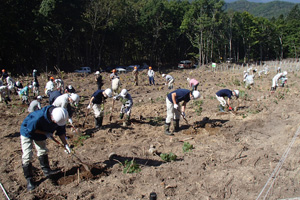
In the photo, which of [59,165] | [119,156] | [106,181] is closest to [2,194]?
[59,165]

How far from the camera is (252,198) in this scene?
415cm

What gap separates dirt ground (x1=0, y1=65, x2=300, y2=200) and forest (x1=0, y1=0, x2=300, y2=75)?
16270 mm

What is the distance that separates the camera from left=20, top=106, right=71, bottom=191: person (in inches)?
158

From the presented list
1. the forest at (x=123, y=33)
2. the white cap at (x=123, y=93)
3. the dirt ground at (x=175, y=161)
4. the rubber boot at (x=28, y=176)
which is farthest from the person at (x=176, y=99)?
the forest at (x=123, y=33)

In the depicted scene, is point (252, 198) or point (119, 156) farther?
point (119, 156)

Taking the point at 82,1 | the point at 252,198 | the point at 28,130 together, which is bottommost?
the point at 252,198

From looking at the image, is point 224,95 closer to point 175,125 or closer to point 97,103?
point 175,125

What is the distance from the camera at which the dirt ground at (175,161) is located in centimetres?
439

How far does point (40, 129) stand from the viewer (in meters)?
4.28

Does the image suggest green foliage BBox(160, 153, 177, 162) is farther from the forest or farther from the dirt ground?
the forest

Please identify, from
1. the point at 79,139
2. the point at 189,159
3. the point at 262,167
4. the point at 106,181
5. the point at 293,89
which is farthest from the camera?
the point at 293,89

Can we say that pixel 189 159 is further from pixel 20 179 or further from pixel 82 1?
pixel 82 1

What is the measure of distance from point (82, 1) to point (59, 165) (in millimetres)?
24098

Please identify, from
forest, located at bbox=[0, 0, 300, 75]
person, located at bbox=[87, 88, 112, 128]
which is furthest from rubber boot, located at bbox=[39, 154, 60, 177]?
forest, located at bbox=[0, 0, 300, 75]
